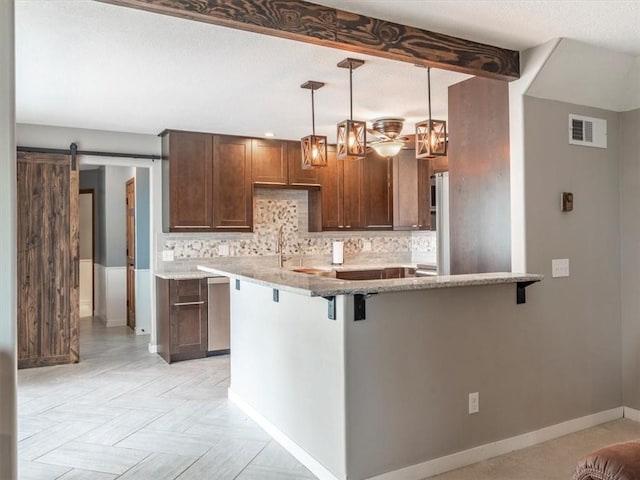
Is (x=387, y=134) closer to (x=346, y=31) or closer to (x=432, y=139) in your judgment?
(x=432, y=139)

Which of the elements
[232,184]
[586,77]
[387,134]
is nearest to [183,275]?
[232,184]

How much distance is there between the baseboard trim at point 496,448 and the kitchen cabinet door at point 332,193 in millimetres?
3508

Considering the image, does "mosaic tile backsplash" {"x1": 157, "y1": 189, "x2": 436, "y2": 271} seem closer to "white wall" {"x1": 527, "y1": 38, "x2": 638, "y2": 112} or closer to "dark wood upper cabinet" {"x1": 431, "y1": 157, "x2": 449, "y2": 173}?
"dark wood upper cabinet" {"x1": 431, "y1": 157, "x2": 449, "y2": 173}

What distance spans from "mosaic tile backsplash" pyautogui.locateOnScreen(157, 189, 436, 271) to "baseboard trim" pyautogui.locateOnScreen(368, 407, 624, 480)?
331 centimetres

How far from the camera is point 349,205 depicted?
6281 mm

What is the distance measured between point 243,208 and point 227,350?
1.57 m

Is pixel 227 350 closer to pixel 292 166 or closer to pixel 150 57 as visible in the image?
pixel 292 166

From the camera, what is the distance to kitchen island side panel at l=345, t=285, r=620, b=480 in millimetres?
2555

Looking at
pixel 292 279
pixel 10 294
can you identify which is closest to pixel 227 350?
pixel 292 279

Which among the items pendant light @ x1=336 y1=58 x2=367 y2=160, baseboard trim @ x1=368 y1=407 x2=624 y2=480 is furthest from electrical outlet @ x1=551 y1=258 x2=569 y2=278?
pendant light @ x1=336 y1=58 x2=367 y2=160

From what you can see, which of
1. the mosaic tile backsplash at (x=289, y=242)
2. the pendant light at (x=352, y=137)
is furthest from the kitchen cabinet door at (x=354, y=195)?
the pendant light at (x=352, y=137)

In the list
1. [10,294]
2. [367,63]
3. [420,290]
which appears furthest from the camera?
[367,63]

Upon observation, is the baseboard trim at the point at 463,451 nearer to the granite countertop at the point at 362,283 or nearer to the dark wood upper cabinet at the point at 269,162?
the granite countertop at the point at 362,283

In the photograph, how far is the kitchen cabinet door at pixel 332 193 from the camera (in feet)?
20.2
